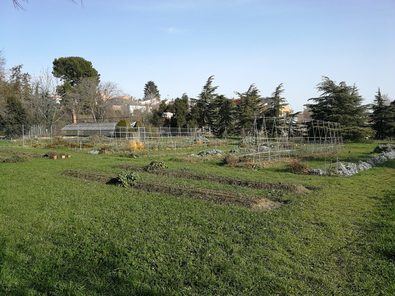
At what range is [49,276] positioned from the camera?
4254 mm

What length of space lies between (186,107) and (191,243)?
4268cm

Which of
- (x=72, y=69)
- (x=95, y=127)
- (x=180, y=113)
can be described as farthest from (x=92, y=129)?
(x=72, y=69)

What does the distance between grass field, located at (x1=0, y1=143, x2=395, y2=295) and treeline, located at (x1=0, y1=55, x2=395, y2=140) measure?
17.4 meters

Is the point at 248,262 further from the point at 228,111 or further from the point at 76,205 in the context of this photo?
the point at 228,111

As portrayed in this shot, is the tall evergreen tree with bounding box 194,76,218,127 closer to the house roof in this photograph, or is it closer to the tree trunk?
the house roof

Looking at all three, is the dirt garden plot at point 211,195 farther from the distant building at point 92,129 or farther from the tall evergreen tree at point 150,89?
the tall evergreen tree at point 150,89

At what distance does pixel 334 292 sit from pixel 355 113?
34.3 m

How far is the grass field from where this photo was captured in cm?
415

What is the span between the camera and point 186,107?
4756 cm

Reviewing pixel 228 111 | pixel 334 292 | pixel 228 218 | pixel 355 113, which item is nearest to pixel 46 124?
pixel 228 111

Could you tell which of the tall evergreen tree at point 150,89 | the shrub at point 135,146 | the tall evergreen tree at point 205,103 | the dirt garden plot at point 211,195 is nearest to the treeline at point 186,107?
the tall evergreen tree at point 205,103

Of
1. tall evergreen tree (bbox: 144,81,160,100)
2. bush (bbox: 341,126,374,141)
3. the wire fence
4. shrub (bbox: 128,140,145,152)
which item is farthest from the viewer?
tall evergreen tree (bbox: 144,81,160,100)

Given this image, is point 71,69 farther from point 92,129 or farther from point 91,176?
point 91,176

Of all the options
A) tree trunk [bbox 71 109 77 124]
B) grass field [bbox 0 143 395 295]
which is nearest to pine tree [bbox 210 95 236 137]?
tree trunk [bbox 71 109 77 124]
